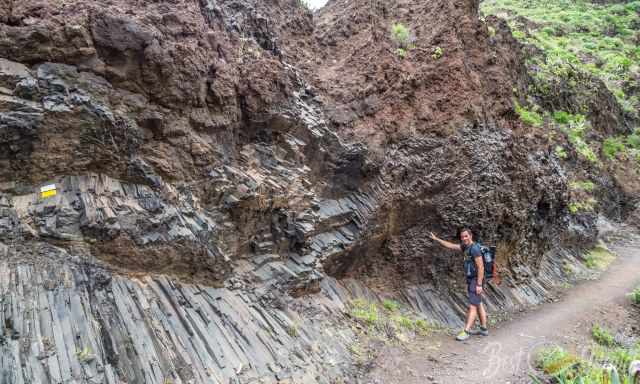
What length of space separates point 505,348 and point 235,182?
563 centimetres

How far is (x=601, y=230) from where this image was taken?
18.0 metres

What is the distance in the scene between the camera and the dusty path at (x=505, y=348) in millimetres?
6262

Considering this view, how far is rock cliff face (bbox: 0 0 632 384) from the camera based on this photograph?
4.68 meters

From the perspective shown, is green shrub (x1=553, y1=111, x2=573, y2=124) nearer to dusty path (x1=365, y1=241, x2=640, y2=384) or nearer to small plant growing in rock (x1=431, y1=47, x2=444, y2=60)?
dusty path (x1=365, y1=241, x2=640, y2=384)

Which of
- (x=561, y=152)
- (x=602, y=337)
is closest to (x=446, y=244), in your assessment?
(x=602, y=337)

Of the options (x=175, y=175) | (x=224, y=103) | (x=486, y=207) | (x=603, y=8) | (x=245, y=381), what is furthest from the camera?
(x=603, y=8)

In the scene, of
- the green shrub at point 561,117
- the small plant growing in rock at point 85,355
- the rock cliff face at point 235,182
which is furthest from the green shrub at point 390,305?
the green shrub at point 561,117

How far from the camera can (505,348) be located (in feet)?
24.3

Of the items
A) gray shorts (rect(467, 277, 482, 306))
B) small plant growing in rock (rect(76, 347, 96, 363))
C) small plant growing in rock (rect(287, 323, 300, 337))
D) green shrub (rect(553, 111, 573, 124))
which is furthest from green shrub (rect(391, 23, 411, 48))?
green shrub (rect(553, 111, 573, 124))

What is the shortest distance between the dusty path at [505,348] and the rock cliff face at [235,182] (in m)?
0.81

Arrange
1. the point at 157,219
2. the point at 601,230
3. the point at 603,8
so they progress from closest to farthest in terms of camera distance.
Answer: the point at 157,219, the point at 601,230, the point at 603,8

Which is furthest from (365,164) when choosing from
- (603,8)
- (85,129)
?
(603,8)

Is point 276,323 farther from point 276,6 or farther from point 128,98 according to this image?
point 276,6

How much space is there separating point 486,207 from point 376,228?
306 cm
